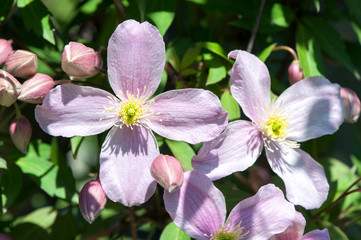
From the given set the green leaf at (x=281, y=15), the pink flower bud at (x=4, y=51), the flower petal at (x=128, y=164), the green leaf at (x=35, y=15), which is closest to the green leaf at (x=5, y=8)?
the green leaf at (x=35, y=15)

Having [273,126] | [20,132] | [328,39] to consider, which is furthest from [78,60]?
[328,39]

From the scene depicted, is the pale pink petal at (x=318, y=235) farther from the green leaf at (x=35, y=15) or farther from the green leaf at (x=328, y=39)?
the green leaf at (x=35, y=15)

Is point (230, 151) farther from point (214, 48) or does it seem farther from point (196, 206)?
point (214, 48)

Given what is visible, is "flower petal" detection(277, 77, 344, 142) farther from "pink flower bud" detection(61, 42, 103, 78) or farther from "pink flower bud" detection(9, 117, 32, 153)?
"pink flower bud" detection(9, 117, 32, 153)

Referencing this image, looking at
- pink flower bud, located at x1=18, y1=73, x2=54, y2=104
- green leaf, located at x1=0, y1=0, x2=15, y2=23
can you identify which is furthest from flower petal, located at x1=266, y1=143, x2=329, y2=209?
green leaf, located at x1=0, y1=0, x2=15, y2=23

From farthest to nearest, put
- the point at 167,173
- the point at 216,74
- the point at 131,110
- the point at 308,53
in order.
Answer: the point at 308,53 → the point at 216,74 → the point at 131,110 → the point at 167,173

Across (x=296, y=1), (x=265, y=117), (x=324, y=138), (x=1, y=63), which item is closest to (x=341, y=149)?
(x=324, y=138)
